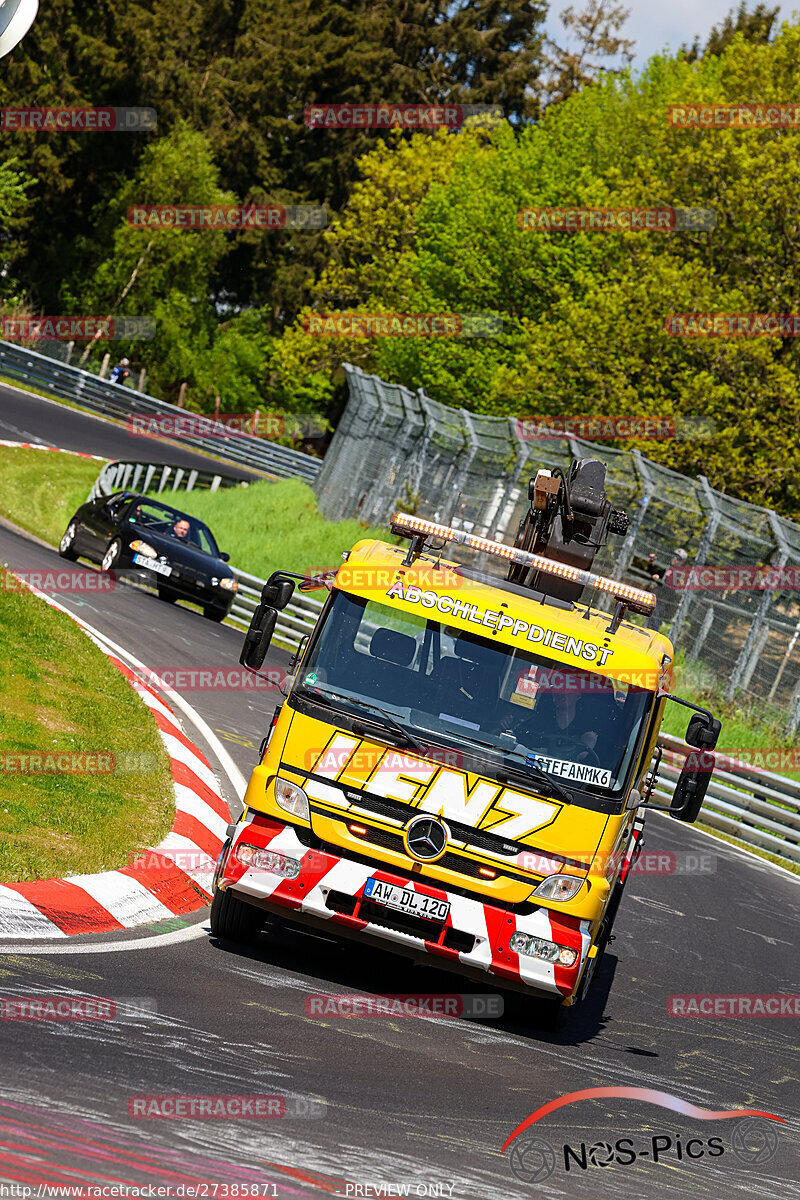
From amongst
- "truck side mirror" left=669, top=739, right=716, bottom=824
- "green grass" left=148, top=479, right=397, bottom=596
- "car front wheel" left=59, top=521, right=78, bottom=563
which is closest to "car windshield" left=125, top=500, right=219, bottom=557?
"car front wheel" left=59, top=521, right=78, bottom=563

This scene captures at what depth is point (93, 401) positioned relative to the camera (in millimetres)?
48781

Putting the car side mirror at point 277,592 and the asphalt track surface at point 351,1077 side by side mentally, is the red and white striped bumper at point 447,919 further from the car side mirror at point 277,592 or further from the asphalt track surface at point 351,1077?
the car side mirror at point 277,592

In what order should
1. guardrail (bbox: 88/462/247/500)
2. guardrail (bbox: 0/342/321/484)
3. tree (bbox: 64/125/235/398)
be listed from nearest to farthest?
1. guardrail (bbox: 88/462/247/500)
2. guardrail (bbox: 0/342/321/484)
3. tree (bbox: 64/125/235/398)

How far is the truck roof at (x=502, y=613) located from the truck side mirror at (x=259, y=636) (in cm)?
46

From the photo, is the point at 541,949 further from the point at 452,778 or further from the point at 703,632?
the point at 703,632

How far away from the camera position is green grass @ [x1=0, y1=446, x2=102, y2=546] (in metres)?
29.5

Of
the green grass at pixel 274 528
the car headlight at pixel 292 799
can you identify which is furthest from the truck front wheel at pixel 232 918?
the green grass at pixel 274 528

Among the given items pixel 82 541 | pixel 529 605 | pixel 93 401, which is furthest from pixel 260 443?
pixel 529 605

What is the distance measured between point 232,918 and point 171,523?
16.4 metres

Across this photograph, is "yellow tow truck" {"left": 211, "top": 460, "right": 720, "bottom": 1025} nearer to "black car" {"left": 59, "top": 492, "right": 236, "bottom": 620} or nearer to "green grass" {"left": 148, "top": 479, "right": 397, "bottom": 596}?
"black car" {"left": 59, "top": 492, "right": 236, "bottom": 620}

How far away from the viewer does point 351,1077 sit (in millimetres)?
6441

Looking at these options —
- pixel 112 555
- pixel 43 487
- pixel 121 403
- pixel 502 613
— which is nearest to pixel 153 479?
pixel 43 487

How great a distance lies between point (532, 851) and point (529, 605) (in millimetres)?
1561

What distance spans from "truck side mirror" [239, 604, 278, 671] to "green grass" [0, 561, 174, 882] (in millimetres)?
1502
